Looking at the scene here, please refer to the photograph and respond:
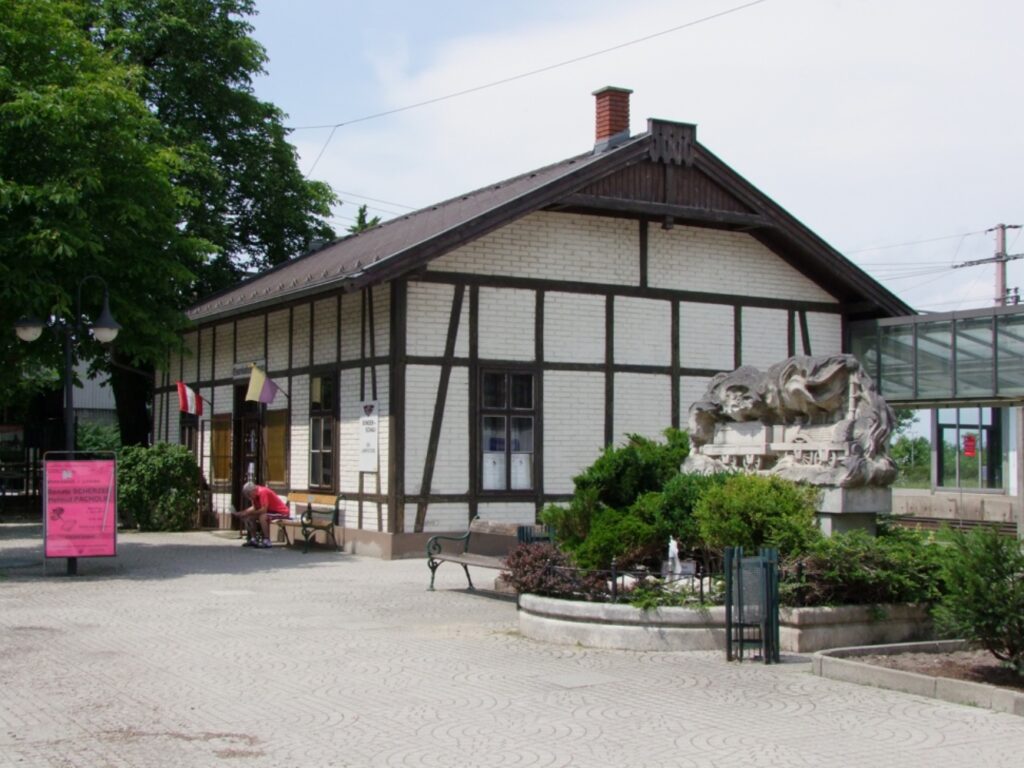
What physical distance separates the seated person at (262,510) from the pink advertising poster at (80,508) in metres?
4.56

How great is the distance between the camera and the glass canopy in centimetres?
2211

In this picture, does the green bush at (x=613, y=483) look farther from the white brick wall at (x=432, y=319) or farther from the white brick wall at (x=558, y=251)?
the white brick wall at (x=558, y=251)

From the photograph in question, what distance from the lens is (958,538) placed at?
8953 millimetres

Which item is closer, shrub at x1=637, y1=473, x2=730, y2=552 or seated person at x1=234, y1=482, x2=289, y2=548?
Answer: shrub at x1=637, y1=473, x2=730, y2=552

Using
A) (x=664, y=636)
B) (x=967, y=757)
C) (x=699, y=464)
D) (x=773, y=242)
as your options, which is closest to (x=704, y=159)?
(x=773, y=242)

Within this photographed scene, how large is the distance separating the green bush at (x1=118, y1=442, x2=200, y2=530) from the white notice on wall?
6375mm

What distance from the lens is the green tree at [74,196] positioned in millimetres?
16594

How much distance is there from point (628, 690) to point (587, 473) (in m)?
4.79

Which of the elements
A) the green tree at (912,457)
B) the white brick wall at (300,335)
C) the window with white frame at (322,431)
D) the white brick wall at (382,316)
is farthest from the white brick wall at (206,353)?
the green tree at (912,457)

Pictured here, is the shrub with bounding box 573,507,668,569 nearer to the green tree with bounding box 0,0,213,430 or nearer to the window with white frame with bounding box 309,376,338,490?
the green tree with bounding box 0,0,213,430

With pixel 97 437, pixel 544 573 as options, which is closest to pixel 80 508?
pixel 544 573

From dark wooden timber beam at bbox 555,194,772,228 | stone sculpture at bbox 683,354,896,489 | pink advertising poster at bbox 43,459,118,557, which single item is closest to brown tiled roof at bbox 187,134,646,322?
dark wooden timber beam at bbox 555,194,772,228

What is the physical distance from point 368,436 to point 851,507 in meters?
9.58

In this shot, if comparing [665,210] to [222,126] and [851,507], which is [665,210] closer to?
[851,507]
